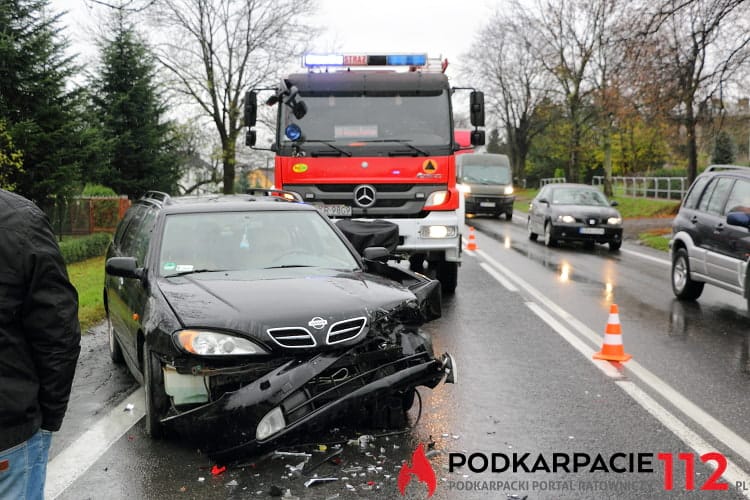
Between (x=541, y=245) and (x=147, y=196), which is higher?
(x=147, y=196)

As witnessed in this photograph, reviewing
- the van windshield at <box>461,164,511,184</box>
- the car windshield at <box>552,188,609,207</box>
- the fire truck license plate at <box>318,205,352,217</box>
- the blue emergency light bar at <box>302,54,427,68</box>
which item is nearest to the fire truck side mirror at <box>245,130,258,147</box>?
the blue emergency light bar at <box>302,54,427,68</box>

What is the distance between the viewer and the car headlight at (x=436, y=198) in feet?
36.9

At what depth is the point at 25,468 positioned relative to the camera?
2553 millimetres

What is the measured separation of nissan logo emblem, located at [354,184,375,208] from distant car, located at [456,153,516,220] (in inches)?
864

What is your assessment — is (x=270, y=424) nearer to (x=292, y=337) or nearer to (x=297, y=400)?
(x=297, y=400)

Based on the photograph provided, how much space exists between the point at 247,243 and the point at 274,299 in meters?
1.29

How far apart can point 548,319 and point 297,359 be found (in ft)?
18.6

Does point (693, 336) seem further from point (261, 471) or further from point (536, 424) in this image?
point (261, 471)

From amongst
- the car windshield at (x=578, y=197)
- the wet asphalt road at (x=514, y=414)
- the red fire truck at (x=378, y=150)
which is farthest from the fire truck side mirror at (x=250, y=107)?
the car windshield at (x=578, y=197)

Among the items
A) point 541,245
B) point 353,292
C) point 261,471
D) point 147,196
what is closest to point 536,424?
point 353,292

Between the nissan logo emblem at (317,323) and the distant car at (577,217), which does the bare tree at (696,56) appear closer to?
the distant car at (577,217)

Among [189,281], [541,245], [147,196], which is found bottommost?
[541,245]

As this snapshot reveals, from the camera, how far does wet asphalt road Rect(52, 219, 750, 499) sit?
14.4ft

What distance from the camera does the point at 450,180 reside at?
11250mm
